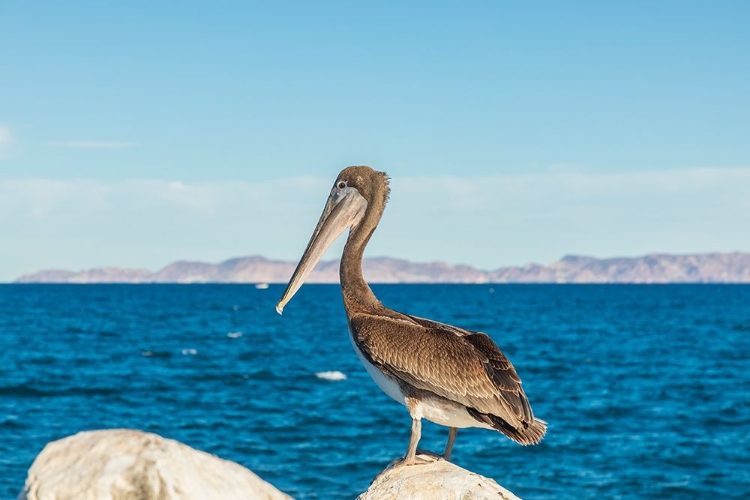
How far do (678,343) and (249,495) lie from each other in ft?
193

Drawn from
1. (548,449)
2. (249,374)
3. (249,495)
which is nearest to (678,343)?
(249,374)

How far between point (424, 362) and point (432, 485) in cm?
93

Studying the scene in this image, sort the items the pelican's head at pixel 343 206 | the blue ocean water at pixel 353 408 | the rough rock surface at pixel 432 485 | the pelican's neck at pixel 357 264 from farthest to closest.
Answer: the blue ocean water at pixel 353 408, the pelican's head at pixel 343 206, the pelican's neck at pixel 357 264, the rough rock surface at pixel 432 485

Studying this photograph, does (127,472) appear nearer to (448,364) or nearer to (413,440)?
(413,440)

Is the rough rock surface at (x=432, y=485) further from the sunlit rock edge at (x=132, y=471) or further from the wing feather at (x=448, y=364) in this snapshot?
the wing feather at (x=448, y=364)

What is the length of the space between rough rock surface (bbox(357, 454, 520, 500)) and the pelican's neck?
1.39 m

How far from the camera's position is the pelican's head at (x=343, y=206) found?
24.3ft

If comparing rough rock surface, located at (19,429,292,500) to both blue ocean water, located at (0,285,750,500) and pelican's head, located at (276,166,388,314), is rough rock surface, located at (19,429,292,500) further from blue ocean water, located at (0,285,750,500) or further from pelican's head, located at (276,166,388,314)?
blue ocean water, located at (0,285,750,500)

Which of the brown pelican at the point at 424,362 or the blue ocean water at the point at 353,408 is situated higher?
A: the brown pelican at the point at 424,362

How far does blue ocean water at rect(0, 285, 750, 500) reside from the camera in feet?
72.9

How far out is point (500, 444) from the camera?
2538 cm

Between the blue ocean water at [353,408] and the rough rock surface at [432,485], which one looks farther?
the blue ocean water at [353,408]

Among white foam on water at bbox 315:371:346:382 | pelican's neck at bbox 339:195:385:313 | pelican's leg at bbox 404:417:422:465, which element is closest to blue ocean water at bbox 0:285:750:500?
white foam on water at bbox 315:371:346:382

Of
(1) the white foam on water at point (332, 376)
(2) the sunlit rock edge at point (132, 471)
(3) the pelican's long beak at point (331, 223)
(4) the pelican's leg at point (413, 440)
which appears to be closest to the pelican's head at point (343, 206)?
(3) the pelican's long beak at point (331, 223)
